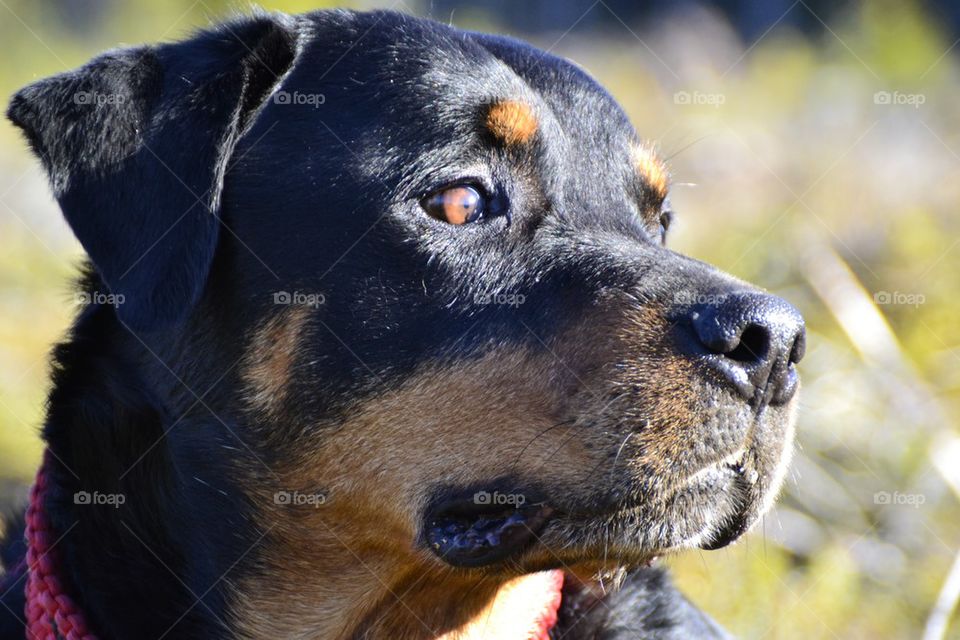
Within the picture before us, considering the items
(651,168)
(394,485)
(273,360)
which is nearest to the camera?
(394,485)

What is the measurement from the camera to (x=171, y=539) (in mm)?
3148

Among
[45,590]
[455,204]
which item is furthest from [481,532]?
[45,590]

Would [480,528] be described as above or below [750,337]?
below

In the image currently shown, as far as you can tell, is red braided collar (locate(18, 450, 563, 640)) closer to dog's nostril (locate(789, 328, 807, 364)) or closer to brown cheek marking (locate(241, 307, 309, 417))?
brown cheek marking (locate(241, 307, 309, 417))

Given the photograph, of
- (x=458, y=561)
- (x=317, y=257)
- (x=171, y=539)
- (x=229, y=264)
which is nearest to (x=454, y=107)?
(x=317, y=257)

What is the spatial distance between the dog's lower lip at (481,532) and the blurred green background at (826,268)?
1.31 m

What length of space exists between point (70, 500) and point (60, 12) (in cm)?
1570

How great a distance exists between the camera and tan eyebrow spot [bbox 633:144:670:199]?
354 centimetres

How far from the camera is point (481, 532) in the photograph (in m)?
2.79

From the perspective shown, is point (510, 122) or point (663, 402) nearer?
point (663, 402)

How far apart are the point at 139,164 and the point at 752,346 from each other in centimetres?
168

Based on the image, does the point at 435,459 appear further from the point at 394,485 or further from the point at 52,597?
the point at 52,597

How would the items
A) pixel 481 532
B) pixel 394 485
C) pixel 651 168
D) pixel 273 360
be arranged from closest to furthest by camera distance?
pixel 481 532, pixel 394 485, pixel 273 360, pixel 651 168

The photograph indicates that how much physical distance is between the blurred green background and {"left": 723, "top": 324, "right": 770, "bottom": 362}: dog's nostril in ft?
3.90
